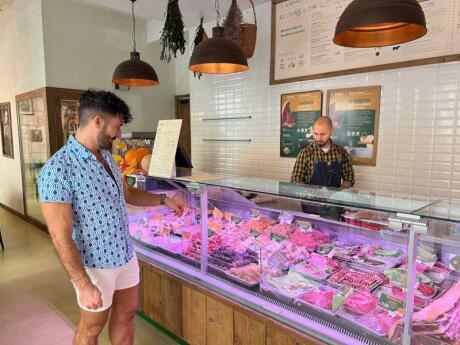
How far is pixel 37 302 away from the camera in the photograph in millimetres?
3277

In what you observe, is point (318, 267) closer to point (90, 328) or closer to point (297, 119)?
point (90, 328)

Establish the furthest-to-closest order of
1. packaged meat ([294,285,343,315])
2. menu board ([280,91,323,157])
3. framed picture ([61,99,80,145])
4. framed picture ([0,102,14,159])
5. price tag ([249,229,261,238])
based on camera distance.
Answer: framed picture ([0,102,14,159]) < framed picture ([61,99,80,145]) < menu board ([280,91,323,157]) < price tag ([249,229,261,238]) < packaged meat ([294,285,343,315])

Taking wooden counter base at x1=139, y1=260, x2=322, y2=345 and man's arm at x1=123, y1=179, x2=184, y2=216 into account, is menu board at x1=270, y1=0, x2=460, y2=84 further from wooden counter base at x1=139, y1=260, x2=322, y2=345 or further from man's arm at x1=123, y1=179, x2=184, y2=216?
wooden counter base at x1=139, y1=260, x2=322, y2=345

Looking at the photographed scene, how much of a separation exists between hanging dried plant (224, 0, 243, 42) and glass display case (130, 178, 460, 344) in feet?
5.50

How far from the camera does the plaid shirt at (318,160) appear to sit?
2.93 m

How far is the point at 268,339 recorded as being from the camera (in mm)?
1682

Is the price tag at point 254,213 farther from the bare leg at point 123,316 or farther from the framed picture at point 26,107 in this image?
the framed picture at point 26,107

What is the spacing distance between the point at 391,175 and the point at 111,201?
240 cm

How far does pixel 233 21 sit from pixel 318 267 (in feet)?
7.95

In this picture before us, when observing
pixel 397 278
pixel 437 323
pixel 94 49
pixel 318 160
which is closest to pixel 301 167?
pixel 318 160

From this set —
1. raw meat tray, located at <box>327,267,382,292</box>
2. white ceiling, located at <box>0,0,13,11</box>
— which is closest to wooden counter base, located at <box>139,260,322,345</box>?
raw meat tray, located at <box>327,267,382,292</box>

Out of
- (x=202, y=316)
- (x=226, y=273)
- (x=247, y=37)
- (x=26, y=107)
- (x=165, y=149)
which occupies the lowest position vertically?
(x=202, y=316)

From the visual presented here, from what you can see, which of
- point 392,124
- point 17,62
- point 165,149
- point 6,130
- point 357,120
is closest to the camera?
point 165,149

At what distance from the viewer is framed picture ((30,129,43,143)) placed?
5384 millimetres
